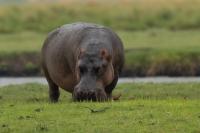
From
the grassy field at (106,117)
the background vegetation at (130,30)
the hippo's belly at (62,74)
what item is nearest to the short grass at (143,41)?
the background vegetation at (130,30)

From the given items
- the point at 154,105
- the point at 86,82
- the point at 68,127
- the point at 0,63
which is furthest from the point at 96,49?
the point at 0,63

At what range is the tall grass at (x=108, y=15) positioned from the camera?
3212 centimetres

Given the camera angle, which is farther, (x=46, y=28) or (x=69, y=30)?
(x=46, y=28)

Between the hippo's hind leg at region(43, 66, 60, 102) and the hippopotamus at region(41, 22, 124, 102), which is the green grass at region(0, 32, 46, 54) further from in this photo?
the hippopotamus at region(41, 22, 124, 102)

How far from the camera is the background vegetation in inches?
A: 918

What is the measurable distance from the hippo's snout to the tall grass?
20.0 metres

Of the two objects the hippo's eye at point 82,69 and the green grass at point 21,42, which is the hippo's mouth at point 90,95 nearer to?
the hippo's eye at point 82,69

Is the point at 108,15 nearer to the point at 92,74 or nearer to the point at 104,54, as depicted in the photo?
the point at 104,54

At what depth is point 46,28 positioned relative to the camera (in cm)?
3175

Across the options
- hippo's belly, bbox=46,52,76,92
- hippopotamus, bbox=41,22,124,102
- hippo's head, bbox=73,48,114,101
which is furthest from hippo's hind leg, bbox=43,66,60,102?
hippo's head, bbox=73,48,114,101

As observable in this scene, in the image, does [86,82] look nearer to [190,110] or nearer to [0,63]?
[190,110]

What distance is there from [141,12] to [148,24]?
53.7 inches

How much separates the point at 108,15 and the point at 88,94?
22.0 meters

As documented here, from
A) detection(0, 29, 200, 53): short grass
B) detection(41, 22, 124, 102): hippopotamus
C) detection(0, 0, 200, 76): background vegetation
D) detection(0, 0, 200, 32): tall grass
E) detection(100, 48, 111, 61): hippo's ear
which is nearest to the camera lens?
detection(41, 22, 124, 102): hippopotamus
